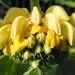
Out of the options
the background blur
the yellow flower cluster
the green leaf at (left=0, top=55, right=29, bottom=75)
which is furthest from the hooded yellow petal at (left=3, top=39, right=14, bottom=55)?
the background blur

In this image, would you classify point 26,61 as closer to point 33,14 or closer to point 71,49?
point 33,14

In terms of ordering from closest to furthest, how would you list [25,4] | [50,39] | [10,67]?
1. [50,39]
2. [10,67]
3. [25,4]

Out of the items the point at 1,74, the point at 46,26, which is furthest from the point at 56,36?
the point at 1,74

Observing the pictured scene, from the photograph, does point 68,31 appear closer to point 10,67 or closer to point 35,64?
point 35,64

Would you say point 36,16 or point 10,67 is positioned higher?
point 36,16

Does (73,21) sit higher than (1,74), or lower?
higher

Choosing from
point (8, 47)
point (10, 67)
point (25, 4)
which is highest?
point (8, 47)

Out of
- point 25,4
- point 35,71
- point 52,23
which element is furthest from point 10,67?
point 25,4
